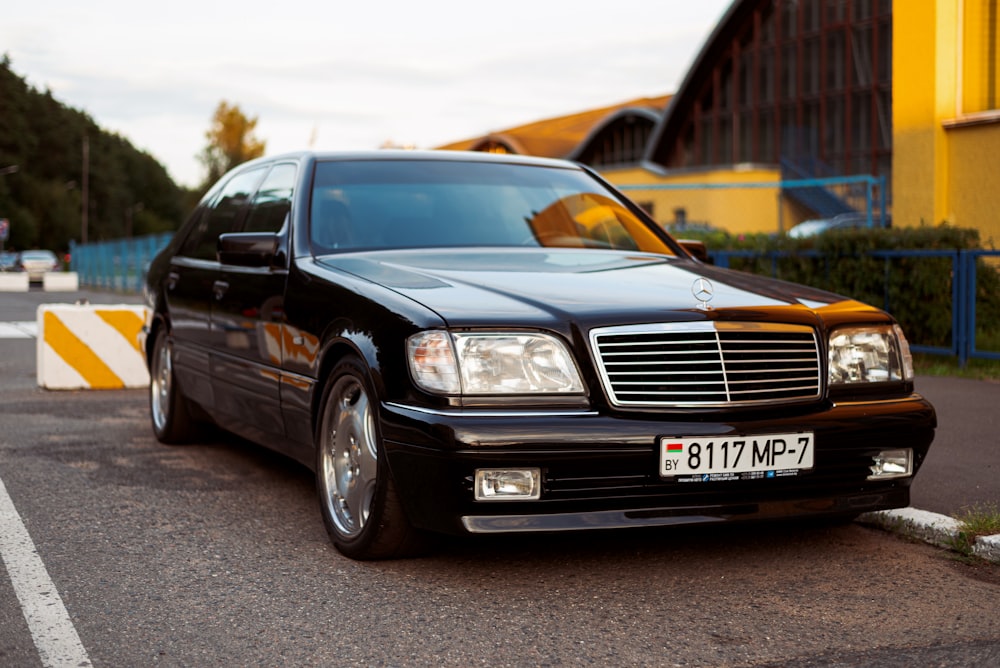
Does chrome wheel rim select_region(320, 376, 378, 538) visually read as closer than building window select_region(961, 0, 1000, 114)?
Yes

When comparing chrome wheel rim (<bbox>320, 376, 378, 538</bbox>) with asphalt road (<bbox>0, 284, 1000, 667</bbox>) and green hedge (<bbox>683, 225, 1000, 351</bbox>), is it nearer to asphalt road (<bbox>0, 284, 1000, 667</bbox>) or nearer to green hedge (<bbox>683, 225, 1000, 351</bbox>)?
asphalt road (<bbox>0, 284, 1000, 667</bbox>)

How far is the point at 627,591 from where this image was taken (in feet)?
13.5

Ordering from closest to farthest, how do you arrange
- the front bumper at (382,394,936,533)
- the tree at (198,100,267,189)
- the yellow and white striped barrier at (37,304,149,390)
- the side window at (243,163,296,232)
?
the front bumper at (382,394,936,533)
the side window at (243,163,296,232)
the yellow and white striped barrier at (37,304,149,390)
the tree at (198,100,267,189)

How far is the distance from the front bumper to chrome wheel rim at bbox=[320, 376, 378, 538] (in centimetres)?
31

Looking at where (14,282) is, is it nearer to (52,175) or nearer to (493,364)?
(493,364)

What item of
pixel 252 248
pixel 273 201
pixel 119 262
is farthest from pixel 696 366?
pixel 119 262

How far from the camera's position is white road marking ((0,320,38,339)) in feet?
56.7

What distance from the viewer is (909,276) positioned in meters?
10.4

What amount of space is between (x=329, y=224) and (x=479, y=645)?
7.97 ft

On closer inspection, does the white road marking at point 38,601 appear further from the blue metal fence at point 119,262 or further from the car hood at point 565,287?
the blue metal fence at point 119,262

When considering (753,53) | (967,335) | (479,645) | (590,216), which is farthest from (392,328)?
(753,53)

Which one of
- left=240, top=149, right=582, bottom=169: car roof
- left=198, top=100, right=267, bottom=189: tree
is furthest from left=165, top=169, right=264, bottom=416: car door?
left=198, top=100, right=267, bottom=189: tree

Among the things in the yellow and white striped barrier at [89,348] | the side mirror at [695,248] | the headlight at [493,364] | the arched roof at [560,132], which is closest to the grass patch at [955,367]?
the side mirror at [695,248]

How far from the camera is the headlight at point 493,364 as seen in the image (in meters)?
4.07
